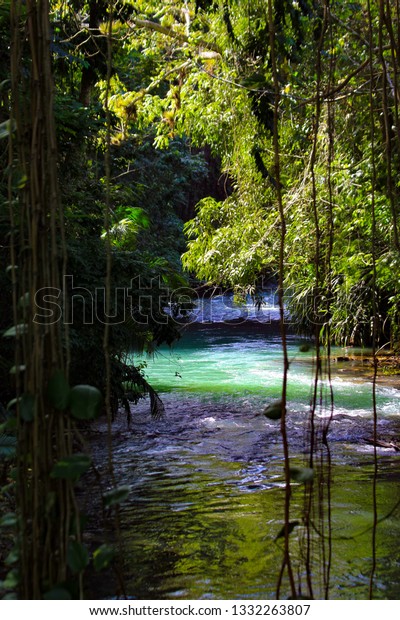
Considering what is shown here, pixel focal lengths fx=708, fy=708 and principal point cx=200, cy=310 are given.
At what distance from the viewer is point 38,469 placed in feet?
4.40

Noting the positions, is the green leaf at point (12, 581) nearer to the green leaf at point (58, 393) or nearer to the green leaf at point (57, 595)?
the green leaf at point (57, 595)

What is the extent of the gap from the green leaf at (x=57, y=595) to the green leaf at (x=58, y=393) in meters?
0.33

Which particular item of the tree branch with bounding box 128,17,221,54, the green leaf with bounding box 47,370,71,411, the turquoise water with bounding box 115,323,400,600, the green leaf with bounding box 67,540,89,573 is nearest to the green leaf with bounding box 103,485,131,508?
the green leaf with bounding box 67,540,89,573

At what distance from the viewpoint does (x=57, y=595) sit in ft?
4.19

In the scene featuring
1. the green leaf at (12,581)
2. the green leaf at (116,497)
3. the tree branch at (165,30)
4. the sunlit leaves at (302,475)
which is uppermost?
the tree branch at (165,30)

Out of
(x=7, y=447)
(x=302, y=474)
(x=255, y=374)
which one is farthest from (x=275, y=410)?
(x=255, y=374)

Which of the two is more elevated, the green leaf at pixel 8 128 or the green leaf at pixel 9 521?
the green leaf at pixel 8 128

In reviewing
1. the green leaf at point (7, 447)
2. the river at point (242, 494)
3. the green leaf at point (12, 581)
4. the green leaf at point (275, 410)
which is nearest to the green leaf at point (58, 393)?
the green leaf at point (12, 581)

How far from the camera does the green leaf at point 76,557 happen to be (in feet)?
4.23

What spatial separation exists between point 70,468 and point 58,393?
14 centimetres

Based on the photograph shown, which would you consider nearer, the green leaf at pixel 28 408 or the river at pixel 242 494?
the green leaf at pixel 28 408

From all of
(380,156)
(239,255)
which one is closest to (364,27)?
(380,156)
